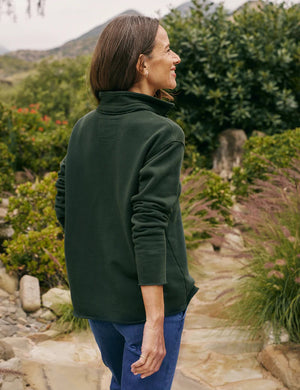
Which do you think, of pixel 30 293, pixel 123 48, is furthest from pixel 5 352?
pixel 123 48

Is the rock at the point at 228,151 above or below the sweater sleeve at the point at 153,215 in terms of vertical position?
below

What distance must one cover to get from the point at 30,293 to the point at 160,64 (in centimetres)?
318

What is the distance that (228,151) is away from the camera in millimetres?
8594

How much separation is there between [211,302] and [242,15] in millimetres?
6375

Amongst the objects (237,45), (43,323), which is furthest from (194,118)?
(43,323)

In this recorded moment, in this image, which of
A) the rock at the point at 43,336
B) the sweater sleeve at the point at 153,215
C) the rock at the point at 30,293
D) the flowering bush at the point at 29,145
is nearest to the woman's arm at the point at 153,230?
the sweater sleeve at the point at 153,215

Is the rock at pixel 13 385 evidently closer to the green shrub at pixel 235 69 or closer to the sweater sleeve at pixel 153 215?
the sweater sleeve at pixel 153 215

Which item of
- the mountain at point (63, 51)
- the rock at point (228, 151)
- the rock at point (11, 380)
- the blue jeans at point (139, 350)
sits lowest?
the mountain at point (63, 51)

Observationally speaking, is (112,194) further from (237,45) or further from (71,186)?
(237,45)

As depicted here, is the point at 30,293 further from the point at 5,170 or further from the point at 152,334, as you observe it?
the point at 152,334

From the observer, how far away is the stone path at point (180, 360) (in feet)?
9.64

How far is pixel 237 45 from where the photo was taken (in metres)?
8.46

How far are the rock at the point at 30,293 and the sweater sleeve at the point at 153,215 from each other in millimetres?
3008

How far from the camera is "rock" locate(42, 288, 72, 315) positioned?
400 centimetres
